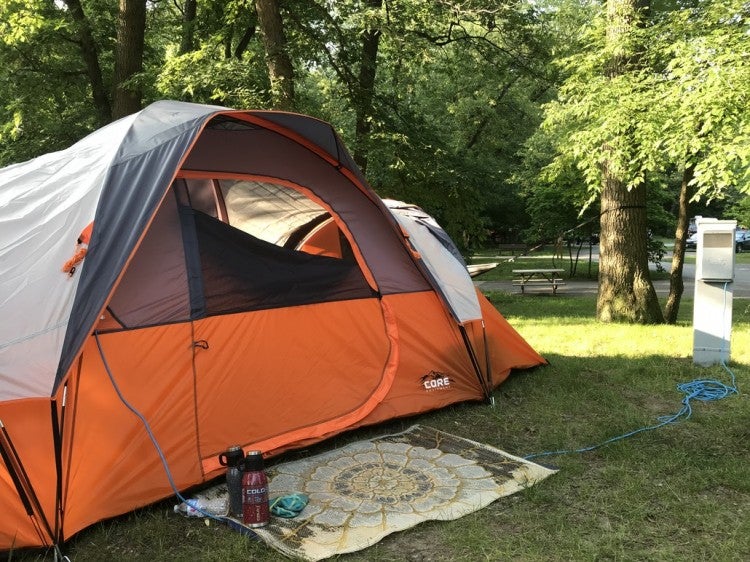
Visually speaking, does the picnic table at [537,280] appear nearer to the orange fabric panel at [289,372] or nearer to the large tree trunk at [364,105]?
the large tree trunk at [364,105]

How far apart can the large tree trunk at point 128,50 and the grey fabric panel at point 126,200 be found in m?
7.22

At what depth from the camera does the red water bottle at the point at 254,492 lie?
9.59 ft

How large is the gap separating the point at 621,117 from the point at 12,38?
33.8ft

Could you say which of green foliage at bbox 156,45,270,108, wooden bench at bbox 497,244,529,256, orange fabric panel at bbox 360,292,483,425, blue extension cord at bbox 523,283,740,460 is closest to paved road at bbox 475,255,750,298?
wooden bench at bbox 497,244,529,256

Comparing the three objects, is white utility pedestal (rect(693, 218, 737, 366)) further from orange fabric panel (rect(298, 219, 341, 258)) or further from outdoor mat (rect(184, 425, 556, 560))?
orange fabric panel (rect(298, 219, 341, 258))

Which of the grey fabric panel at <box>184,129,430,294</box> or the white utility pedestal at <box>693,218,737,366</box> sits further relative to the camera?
the white utility pedestal at <box>693,218,737,366</box>

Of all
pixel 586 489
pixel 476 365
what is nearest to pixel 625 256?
pixel 476 365

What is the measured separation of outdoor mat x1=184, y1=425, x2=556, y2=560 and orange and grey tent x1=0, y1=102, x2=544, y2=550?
264mm

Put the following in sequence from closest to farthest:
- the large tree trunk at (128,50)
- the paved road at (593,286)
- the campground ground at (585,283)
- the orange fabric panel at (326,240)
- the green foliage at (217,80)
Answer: the orange fabric panel at (326,240) → the green foliage at (217,80) → the large tree trunk at (128,50) → the paved road at (593,286) → the campground ground at (585,283)

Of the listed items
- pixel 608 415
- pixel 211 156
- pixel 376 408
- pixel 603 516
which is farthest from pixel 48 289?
pixel 608 415

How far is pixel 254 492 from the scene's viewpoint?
2.93 m

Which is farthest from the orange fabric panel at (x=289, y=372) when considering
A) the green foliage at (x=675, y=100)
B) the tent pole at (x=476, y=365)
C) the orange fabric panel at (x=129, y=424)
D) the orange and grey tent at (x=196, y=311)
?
the green foliage at (x=675, y=100)

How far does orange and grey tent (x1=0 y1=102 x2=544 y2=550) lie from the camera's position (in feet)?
9.14

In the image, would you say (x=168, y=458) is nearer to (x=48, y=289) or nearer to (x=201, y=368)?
(x=201, y=368)
